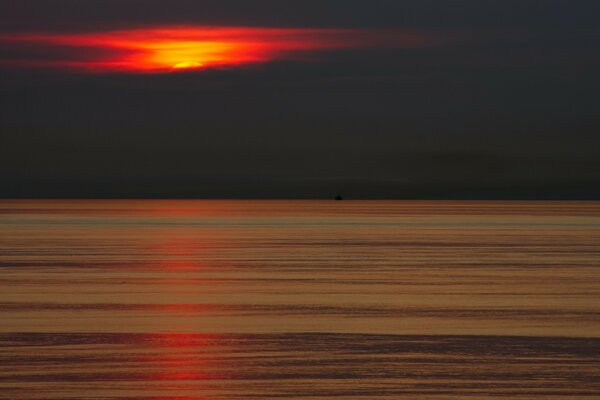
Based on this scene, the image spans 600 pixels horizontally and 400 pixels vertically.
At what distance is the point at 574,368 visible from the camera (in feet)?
52.2

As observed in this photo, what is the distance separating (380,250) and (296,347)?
30.6 metres

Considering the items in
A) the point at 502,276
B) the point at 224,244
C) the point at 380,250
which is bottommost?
the point at 502,276

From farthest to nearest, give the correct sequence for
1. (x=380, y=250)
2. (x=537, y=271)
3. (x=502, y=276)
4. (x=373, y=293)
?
(x=380, y=250) < (x=537, y=271) < (x=502, y=276) < (x=373, y=293)

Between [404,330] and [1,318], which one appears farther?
[1,318]

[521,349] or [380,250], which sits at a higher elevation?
[380,250]

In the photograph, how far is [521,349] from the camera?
57.9 ft

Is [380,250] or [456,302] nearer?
[456,302]

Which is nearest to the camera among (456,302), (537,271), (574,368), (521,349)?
(574,368)

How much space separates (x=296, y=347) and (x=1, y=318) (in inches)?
243

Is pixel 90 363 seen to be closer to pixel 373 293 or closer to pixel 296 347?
pixel 296 347

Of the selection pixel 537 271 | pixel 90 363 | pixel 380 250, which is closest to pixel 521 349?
pixel 90 363

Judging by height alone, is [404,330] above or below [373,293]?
below

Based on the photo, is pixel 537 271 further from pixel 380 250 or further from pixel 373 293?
pixel 380 250

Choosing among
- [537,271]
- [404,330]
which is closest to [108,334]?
[404,330]
